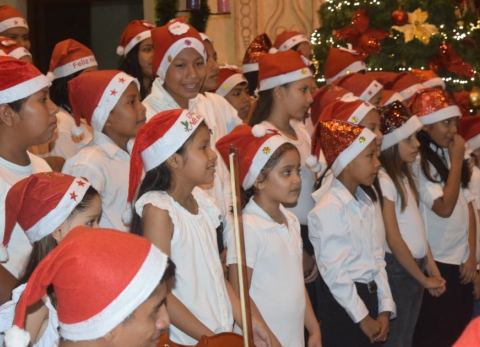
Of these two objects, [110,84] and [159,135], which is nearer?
[159,135]

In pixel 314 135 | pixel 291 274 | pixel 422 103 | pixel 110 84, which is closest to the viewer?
pixel 291 274

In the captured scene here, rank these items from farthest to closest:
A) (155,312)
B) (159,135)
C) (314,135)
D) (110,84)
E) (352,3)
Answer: (352,3), (314,135), (110,84), (159,135), (155,312)

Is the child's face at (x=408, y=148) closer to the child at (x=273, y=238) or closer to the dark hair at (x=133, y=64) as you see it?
the child at (x=273, y=238)

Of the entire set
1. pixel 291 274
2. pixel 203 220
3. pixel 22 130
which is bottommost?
pixel 291 274

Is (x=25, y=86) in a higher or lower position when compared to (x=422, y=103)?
higher

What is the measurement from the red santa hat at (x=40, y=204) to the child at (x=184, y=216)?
0.26 metres

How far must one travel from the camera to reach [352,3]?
680cm

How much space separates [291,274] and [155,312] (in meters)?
1.36

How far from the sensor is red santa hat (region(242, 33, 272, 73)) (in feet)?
19.6

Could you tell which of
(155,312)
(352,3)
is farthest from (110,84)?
(352,3)

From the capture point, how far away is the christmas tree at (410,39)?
6.65 m

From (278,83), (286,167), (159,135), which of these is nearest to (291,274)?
(286,167)

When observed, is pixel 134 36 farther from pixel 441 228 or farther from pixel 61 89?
pixel 441 228

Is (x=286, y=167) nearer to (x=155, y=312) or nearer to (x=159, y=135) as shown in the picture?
(x=159, y=135)
